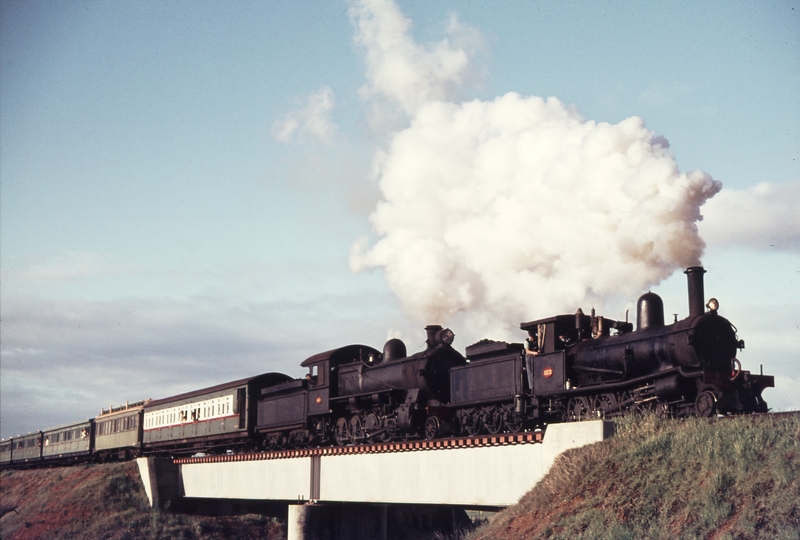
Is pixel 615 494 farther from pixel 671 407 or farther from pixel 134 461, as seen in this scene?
pixel 134 461

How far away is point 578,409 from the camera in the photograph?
20.1 m

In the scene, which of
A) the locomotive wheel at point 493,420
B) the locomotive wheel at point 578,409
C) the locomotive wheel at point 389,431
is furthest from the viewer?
the locomotive wheel at point 389,431

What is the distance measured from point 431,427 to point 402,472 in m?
2.27

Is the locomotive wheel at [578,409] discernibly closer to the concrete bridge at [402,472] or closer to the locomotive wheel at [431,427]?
the concrete bridge at [402,472]

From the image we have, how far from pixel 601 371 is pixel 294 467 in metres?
13.4

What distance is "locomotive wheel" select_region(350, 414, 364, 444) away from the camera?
2756 centimetres

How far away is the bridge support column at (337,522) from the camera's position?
87.8 ft

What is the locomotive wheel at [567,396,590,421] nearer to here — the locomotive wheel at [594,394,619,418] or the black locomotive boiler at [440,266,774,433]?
the black locomotive boiler at [440,266,774,433]

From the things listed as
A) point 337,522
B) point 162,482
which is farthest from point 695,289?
point 162,482

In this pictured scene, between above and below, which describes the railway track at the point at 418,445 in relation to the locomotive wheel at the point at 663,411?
below

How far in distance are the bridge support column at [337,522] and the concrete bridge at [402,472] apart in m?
0.05

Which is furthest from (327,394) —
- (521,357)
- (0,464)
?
(0,464)

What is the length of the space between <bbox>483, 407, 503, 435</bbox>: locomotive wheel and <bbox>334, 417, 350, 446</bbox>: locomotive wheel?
7.28 metres

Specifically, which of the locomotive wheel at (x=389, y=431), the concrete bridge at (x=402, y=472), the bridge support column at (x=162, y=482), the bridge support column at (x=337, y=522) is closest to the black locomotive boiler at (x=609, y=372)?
the concrete bridge at (x=402, y=472)
